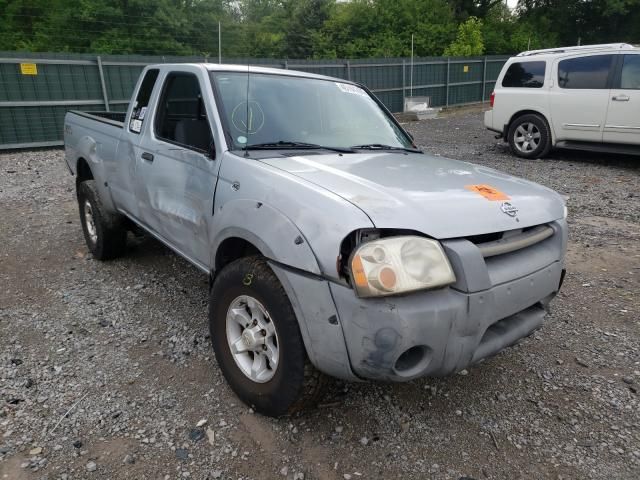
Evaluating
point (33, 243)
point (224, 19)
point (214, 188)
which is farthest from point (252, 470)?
point (224, 19)

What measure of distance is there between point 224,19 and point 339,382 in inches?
1337

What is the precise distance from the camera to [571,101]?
8859 mm

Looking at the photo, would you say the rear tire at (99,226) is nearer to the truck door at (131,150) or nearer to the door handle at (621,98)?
the truck door at (131,150)

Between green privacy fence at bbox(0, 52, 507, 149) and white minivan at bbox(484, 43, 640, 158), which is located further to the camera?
green privacy fence at bbox(0, 52, 507, 149)

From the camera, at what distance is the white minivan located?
8.31 metres

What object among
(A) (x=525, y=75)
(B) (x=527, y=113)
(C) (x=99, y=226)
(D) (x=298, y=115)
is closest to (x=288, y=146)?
(D) (x=298, y=115)

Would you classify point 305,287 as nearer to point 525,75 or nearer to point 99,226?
point 99,226

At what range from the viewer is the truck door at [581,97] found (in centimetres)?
853

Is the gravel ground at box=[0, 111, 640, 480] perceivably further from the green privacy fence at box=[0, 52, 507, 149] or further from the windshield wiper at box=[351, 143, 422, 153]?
the green privacy fence at box=[0, 52, 507, 149]

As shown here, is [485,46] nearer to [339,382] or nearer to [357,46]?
[357,46]

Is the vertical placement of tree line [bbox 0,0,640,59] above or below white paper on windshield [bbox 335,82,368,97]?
above

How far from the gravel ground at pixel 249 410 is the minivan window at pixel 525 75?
6065 mm

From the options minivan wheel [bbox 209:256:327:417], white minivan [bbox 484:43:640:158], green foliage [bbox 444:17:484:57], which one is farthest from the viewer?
green foliage [bbox 444:17:484:57]

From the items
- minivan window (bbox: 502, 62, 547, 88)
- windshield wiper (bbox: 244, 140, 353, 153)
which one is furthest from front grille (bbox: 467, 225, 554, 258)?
minivan window (bbox: 502, 62, 547, 88)
